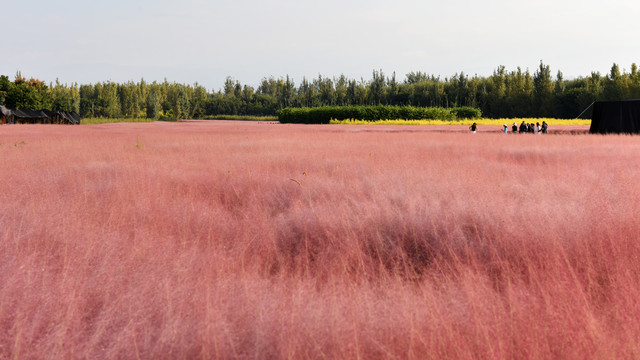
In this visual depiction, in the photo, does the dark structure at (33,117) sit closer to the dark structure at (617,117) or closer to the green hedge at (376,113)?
the green hedge at (376,113)

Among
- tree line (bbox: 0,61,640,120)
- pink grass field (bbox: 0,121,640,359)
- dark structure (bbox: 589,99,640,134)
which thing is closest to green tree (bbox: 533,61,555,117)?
tree line (bbox: 0,61,640,120)

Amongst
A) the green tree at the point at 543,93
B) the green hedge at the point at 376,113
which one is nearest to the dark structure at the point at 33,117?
the green hedge at the point at 376,113

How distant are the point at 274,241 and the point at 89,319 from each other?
6.22 ft

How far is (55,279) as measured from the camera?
9.87 feet

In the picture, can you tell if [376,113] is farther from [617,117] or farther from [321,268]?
[321,268]

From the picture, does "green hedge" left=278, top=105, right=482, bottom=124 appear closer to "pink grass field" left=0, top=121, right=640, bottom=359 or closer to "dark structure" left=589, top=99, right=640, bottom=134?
"dark structure" left=589, top=99, right=640, bottom=134

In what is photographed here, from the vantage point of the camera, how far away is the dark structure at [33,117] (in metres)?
49.0

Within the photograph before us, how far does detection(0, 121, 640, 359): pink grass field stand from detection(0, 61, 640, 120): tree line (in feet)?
200

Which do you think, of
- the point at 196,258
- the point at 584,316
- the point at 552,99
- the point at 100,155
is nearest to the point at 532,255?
the point at 584,316

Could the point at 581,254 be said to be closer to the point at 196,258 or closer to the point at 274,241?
the point at 274,241

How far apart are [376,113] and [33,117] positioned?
141 ft

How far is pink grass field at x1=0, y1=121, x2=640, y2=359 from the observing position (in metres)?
2.22

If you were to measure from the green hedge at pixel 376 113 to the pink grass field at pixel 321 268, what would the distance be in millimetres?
43297

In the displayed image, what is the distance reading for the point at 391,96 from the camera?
83250 mm
